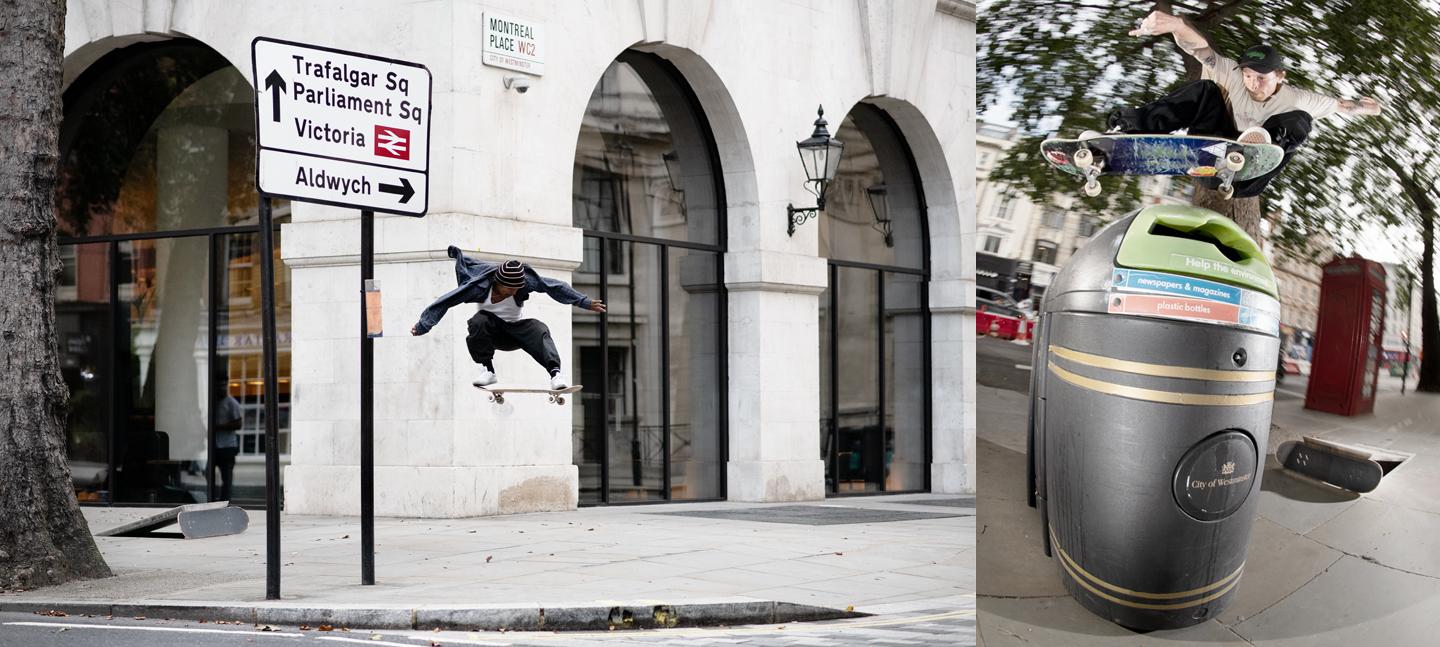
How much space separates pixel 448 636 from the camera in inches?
286

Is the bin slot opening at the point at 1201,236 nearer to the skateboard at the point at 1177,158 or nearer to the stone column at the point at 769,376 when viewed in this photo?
the skateboard at the point at 1177,158

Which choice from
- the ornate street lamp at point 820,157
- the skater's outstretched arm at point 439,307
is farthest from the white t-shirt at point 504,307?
the ornate street lamp at point 820,157

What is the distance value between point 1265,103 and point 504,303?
1018cm

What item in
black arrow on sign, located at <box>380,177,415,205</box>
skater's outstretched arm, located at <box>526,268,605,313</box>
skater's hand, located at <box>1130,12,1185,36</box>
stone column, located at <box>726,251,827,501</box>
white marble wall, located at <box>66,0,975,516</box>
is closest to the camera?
skater's hand, located at <box>1130,12,1185,36</box>

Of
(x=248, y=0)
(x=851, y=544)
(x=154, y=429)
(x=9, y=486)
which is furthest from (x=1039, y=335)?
(x=154, y=429)

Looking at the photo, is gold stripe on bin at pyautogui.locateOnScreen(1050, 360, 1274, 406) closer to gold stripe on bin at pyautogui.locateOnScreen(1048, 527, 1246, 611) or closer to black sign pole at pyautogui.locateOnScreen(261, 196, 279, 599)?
gold stripe on bin at pyautogui.locateOnScreen(1048, 527, 1246, 611)

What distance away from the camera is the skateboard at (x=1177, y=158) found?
4.86 ft

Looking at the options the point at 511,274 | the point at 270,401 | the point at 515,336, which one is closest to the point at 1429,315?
the point at 270,401

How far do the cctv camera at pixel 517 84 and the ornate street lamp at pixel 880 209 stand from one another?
730cm

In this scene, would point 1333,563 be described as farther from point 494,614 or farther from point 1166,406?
point 494,614

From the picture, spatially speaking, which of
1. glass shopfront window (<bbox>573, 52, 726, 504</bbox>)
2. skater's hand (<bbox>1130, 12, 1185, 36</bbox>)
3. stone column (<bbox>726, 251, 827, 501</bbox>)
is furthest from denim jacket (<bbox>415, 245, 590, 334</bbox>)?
skater's hand (<bbox>1130, 12, 1185, 36</bbox>)

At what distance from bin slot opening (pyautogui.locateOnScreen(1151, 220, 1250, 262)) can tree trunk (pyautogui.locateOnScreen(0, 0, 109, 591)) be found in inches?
363

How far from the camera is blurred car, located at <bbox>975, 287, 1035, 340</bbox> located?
1.63 metres

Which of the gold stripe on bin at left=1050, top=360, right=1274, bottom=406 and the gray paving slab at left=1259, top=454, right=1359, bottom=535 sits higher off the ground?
the gold stripe on bin at left=1050, top=360, right=1274, bottom=406
